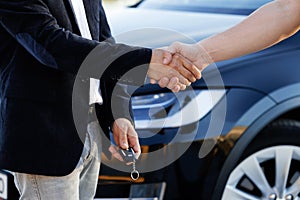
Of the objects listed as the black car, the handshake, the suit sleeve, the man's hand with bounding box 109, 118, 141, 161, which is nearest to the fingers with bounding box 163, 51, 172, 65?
the handshake

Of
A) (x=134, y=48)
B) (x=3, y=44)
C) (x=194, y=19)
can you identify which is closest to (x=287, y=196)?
(x=194, y=19)

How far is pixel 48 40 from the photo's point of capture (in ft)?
5.73

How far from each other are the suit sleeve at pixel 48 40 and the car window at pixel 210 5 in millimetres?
2203

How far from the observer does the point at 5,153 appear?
5.91 ft

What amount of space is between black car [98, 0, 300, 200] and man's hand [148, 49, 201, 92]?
3.06ft

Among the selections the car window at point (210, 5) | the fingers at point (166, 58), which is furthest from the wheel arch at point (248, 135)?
the fingers at point (166, 58)

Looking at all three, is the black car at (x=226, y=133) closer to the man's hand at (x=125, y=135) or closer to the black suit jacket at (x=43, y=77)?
the man's hand at (x=125, y=135)

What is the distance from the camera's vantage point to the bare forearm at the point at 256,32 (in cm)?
201

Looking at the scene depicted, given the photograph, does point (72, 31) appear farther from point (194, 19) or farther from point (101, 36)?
point (194, 19)

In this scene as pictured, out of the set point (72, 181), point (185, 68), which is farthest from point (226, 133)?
point (72, 181)

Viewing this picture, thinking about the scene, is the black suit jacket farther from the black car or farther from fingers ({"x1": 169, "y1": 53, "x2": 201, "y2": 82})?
the black car

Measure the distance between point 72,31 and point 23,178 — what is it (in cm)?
47

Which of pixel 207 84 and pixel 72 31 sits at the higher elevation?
pixel 72 31

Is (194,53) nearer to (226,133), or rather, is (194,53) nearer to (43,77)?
(43,77)
